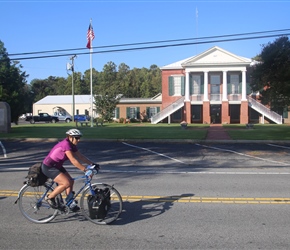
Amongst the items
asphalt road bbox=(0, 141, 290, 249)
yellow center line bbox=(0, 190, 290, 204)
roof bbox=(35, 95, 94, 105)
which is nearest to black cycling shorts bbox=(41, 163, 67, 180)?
asphalt road bbox=(0, 141, 290, 249)

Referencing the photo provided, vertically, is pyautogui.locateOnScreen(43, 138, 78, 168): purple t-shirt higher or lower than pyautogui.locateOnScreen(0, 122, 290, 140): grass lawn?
higher

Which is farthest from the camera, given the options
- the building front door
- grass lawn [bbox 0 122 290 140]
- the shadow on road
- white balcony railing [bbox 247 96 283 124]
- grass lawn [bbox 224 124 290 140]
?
the building front door

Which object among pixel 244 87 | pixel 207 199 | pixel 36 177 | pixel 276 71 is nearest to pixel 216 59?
pixel 244 87

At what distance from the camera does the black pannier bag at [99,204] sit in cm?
577

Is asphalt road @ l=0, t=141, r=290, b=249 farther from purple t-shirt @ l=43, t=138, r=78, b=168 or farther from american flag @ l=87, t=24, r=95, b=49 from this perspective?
american flag @ l=87, t=24, r=95, b=49

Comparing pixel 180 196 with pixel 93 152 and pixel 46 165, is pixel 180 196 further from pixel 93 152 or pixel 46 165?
pixel 93 152

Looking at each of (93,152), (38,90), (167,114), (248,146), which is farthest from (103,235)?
(38,90)

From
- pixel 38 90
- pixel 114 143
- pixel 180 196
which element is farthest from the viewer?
pixel 38 90

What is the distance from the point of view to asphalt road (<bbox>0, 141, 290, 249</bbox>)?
511cm

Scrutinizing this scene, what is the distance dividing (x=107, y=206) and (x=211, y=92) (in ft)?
129

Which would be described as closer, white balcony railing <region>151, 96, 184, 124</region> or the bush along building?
the bush along building

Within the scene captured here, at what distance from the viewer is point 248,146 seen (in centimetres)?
1816

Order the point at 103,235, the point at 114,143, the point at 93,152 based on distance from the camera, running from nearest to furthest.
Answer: the point at 103,235 < the point at 93,152 < the point at 114,143

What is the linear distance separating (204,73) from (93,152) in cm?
2855
